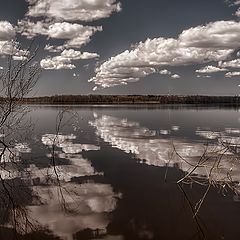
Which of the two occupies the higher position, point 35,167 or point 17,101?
point 17,101

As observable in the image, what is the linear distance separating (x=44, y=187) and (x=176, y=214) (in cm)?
436

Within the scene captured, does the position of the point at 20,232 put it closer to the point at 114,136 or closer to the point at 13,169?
the point at 13,169

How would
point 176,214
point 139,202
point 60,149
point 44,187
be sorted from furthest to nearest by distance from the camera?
point 60,149
point 44,187
point 139,202
point 176,214

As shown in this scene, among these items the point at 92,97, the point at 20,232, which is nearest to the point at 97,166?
the point at 20,232

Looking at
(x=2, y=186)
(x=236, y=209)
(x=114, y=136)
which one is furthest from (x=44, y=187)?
(x=114, y=136)

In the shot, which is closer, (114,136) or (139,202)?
(139,202)

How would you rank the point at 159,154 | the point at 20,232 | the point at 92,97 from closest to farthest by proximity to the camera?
the point at 20,232
the point at 159,154
the point at 92,97

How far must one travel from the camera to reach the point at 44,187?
1210 centimetres

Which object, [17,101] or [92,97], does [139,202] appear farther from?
[92,97]

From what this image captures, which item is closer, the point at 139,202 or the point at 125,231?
the point at 125,231

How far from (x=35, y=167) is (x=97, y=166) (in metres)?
2.35

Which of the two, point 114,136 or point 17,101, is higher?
point 17,101

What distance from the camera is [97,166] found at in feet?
51.1

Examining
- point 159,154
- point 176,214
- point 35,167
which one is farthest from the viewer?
point 159,154
